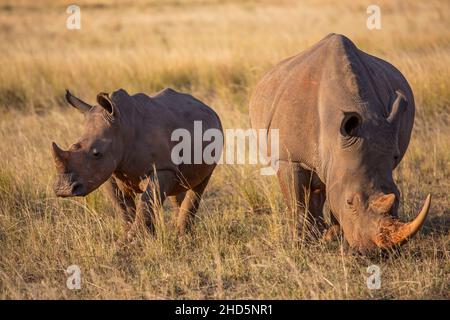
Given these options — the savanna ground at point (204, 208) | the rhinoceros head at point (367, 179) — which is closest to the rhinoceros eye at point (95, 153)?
the savanna ground at point (204, 208)

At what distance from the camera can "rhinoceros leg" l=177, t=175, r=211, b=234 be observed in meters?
6.58

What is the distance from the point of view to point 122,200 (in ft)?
A: 20.8

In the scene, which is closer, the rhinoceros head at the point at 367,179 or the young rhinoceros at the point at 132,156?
the rhinoceros head at the point at 367,179

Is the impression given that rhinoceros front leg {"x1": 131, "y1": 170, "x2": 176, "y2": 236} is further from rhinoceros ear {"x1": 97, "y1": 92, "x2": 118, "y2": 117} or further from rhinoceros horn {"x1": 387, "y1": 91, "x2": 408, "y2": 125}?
rhinoceros horn {"x1": 387, "y1": 91, "x2": 408, "y2": 125}

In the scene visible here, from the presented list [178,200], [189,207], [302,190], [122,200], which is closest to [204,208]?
[178,200]

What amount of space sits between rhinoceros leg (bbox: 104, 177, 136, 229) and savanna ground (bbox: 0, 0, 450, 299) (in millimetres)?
146

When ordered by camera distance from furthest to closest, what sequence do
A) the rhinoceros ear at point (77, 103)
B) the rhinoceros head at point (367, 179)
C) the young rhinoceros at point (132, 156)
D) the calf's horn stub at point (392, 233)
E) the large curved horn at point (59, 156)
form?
the rhinoceros ear at point (77, 103)
the young rhinoceros at point (132, 156)
the large curved horn at point (59, 156)
the rhinoceros head at point (367, 179)
the calf's horn stub at point (392, 233)

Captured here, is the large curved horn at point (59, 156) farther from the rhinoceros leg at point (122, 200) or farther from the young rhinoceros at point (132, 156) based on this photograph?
the rhinoceros leg at point (122, 200)

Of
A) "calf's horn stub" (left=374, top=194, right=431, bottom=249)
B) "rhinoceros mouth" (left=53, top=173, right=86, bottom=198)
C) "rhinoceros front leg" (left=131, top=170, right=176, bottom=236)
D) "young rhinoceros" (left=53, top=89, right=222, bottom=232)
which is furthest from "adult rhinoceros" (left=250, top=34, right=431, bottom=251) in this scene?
"rhinoceros mouth" (left=53, top=173, right=86, bottom=198)

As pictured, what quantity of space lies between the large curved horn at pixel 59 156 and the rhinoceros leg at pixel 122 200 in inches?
26.2

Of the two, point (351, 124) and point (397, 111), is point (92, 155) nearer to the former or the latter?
point (351, 124)

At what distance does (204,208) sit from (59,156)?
6.74 ft

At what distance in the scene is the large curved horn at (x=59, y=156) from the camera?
220 inches
